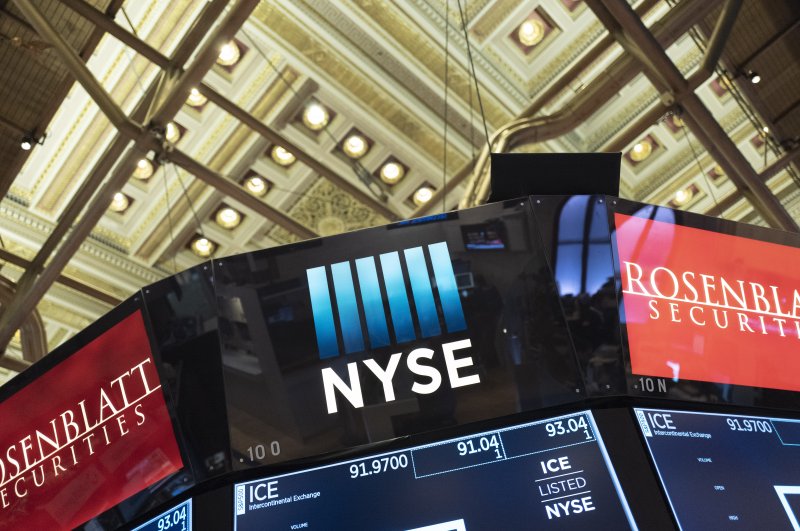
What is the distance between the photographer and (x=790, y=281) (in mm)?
5531

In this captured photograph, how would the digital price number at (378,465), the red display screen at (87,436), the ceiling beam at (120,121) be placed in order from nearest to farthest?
1. the digital price number at (378,465)
2. the red display screen at (87,436)
3. the ceiling beam at (120,121)

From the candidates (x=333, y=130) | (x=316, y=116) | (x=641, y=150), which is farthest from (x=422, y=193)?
(x=641, y=150)

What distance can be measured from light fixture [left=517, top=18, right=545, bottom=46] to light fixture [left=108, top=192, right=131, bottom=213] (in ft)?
20.9

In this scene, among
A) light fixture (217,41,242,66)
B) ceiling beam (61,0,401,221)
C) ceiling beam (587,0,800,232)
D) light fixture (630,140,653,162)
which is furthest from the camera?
light fixture (630,140,653,162)

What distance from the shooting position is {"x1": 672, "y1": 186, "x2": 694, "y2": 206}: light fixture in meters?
14.1

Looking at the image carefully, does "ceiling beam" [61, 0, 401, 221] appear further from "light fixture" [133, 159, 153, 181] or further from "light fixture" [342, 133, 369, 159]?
"light fixture" [133, 159, 153, 181]

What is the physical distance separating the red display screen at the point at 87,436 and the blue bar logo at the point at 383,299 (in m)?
1.06

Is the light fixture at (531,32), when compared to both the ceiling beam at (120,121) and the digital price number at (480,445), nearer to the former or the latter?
the ceiling beam at (120,121)

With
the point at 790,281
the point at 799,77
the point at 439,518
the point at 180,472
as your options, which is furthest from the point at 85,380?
the point at 799,77

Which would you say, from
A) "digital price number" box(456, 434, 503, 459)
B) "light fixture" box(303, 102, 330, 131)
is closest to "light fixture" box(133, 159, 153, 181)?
"light fixture" box(303, 102, 330, 131)

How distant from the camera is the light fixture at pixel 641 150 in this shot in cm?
1401

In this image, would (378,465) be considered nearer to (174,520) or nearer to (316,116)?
(174,520)

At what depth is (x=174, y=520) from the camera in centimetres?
455

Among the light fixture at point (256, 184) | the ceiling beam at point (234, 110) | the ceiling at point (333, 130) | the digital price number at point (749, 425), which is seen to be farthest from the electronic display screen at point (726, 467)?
the light fixture at point (256, 184)
